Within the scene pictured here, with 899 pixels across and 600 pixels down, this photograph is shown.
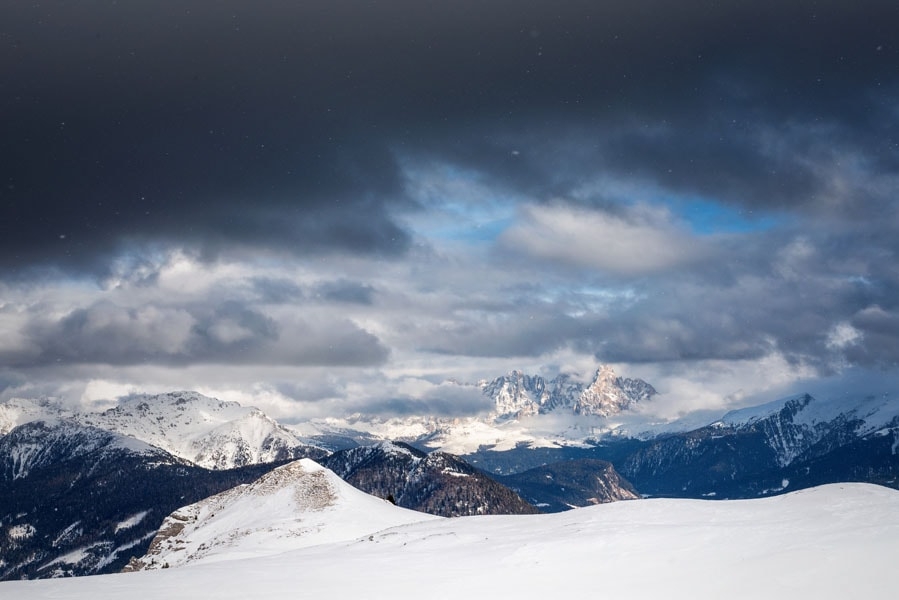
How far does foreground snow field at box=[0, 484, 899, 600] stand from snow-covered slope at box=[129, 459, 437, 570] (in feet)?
210

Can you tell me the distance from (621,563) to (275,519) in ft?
355

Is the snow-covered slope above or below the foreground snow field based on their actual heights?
above

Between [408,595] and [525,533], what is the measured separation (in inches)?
567

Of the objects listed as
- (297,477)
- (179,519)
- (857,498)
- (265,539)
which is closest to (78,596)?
(857,498)

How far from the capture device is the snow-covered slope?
10919 centimetres

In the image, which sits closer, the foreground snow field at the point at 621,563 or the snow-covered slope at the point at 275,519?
the foreground snow field at the point at 621,563

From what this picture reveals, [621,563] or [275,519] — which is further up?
[275,519]

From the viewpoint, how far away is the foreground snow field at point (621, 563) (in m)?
25.8

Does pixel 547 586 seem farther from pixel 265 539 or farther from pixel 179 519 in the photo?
pixel 179 519

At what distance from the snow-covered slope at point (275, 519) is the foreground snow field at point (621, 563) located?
6411 centimetres

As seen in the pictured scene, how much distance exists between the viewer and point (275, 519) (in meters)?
129

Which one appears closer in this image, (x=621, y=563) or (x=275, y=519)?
(x=621, y=563)

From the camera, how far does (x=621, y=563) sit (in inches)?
1181

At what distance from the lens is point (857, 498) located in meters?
37.1
